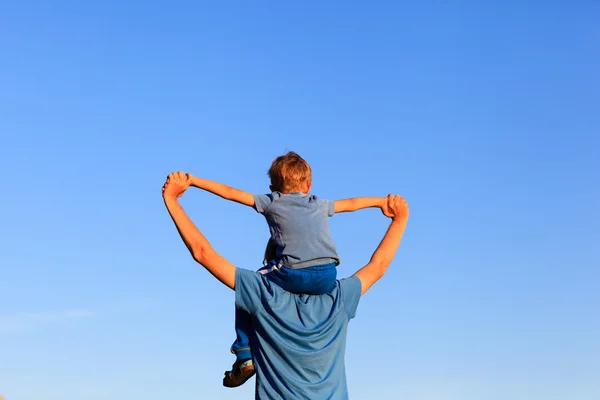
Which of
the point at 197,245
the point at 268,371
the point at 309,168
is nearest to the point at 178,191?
the point at 197,245

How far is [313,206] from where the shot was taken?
7828 mm

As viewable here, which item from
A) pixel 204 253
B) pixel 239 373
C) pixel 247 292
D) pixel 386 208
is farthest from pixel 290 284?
pixel 386 208

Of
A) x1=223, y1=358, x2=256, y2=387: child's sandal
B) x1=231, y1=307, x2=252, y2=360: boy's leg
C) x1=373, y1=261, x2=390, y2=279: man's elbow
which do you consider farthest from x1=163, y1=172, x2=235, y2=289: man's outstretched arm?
x1=373, y1=261, x2=390, y2=279: man's elbow

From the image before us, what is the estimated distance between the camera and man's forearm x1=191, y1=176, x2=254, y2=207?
7629mm

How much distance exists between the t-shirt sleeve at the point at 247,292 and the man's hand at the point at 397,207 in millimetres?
1586

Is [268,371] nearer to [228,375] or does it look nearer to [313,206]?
[228,375]

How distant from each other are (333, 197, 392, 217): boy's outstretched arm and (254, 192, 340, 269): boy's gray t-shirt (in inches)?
10.7

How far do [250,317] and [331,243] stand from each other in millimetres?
902

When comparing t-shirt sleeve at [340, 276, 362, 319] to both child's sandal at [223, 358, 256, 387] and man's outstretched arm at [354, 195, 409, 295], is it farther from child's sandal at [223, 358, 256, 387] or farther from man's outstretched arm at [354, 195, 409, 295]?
child's sandal at [223, 358, 256, 387]

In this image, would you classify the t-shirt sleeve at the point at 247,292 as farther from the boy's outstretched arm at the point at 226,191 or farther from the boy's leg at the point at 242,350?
the boy's outstretched arm at the point at 226,191

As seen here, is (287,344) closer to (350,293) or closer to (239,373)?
(239,373)

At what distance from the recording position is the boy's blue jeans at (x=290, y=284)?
24.8 feet

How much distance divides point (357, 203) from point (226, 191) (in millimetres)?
1246

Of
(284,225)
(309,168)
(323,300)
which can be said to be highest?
(309,168)
